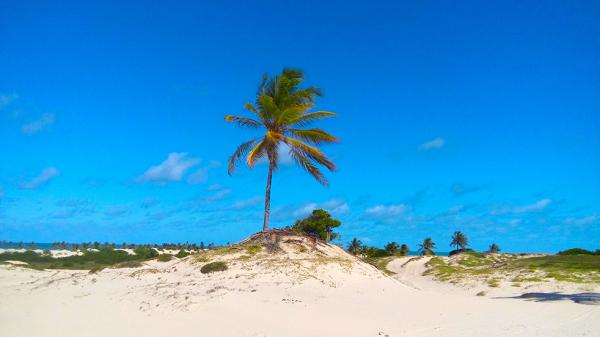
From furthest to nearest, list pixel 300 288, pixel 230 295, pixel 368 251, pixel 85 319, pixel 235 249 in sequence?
1. pixel 368 251
2. pixel 235 249
3. pixel 300 288
4. pixel 230 295
5. pixel 85 319

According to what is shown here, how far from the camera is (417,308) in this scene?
12398 millimetres

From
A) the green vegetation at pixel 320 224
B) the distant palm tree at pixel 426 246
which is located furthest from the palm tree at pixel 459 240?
the green vegetation at pixel 320 224

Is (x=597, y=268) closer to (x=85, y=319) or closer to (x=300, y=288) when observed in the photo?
(x=300, y=288)

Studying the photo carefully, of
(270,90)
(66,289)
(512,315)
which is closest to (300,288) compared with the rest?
(512,315)

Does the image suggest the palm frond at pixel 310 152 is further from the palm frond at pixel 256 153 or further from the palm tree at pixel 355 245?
the palm tree at pixel 355 245

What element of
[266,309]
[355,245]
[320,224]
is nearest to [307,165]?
[266,309]

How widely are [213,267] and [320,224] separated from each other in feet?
135

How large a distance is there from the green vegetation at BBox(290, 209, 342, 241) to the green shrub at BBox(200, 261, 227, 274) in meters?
38.1

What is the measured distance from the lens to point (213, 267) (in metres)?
17.2

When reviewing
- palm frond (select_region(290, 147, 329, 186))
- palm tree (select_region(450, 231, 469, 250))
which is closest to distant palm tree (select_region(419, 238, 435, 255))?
palm tree (select_region(450, 231, 469, 250))

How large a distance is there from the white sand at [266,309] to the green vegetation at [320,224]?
39125 mm

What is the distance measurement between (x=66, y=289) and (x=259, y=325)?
359 inches

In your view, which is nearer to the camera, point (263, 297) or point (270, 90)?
point (263, 297)

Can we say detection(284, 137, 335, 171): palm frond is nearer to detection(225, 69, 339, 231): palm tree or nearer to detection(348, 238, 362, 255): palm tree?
detection(225, 69, 339, 231): palm tree
